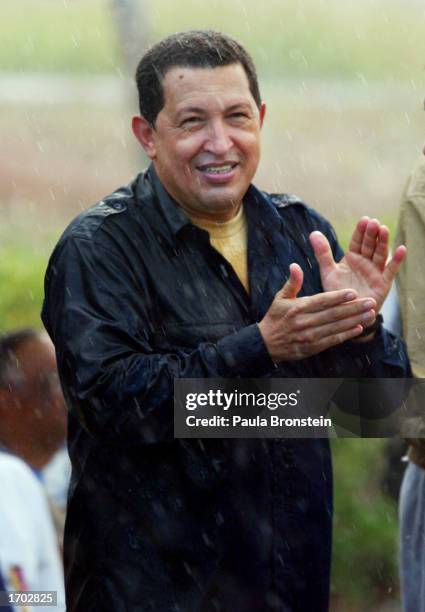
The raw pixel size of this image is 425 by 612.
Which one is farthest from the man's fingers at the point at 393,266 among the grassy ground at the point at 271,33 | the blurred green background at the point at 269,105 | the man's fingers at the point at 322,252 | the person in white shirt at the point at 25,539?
the grassy ground at the point at 271,33

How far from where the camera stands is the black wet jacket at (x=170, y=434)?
228cm

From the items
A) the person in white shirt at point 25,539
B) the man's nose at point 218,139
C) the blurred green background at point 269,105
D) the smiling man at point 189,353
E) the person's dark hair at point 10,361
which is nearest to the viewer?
the smiling man at point 189,353

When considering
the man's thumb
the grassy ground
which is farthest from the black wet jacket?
the grassy ground

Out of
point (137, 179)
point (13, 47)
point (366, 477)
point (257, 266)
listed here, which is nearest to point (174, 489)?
point (257, 266)

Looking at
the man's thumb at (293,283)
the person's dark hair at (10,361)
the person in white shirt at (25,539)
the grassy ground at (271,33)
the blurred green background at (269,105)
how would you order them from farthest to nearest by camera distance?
the grassy ground at (271,33) < the blurred green background at (269,105) < the person's dark hair at (10,361) < the person in white shirt at (25,539) < the man's thumb at (293,283)

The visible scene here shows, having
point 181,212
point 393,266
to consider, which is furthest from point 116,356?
point 393,266

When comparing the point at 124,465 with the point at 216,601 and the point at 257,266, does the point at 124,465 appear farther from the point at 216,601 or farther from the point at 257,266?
the point at 257,266

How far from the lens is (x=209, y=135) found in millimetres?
2420

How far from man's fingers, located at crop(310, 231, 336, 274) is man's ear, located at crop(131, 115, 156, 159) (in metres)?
0.39

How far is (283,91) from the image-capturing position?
31.2ft

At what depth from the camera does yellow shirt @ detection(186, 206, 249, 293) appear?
8.14 ft

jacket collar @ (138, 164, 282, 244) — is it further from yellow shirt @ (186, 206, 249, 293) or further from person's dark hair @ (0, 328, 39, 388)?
person's dark hair @ (0, 328, 39, 388)

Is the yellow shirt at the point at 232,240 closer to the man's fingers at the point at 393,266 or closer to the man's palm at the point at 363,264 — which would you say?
the man's palm at the point at 363,264

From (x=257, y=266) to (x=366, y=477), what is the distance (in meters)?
2.02
